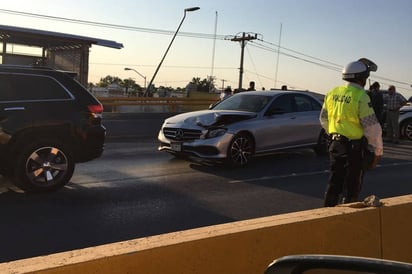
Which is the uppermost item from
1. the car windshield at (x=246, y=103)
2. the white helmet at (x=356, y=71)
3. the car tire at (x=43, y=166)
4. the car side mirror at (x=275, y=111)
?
the white helmet at (x=356, y=71)

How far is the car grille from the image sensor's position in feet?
32.3

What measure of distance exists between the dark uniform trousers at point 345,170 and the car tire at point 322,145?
6.64 metres

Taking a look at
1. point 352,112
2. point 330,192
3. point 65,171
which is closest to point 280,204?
point 330,192

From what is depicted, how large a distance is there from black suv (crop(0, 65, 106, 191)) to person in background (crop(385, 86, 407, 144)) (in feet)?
34.5

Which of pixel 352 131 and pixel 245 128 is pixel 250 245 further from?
pixel 245 128

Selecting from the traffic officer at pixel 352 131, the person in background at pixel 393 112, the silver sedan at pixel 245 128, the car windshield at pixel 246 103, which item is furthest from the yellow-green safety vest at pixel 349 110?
the person in background at pixel 393 112

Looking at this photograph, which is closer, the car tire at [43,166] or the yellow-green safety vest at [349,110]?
the yellow-green safety vest at [349,110]

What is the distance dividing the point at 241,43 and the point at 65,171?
164ft

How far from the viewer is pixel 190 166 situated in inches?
397

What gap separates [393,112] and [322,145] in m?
4.89

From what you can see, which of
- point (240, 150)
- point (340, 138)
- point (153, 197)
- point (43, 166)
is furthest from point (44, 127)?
point (340, 138)

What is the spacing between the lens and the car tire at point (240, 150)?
9.83 meters

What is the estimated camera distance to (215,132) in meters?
9.80

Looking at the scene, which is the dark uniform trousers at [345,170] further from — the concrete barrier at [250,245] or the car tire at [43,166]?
the car tire at [43,166]
